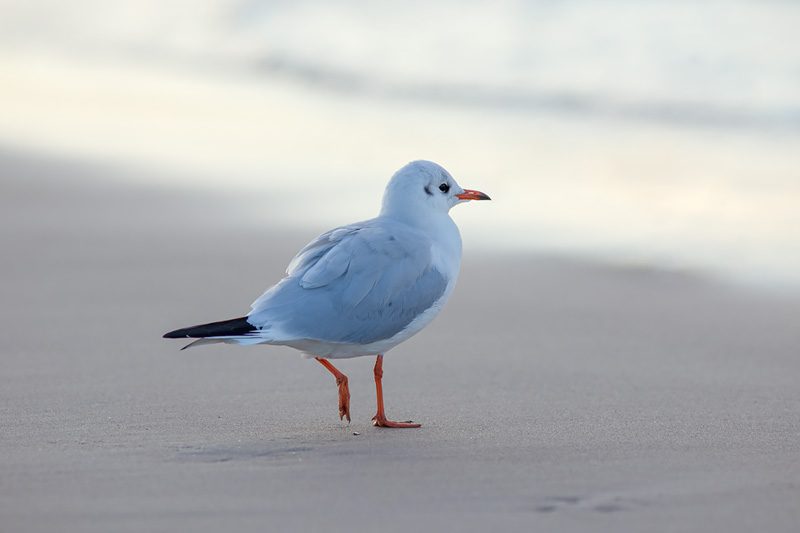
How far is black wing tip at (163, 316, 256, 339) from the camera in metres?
3.24

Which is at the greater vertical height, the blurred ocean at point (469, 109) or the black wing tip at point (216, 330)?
the blurred ocean at point (469, 109)

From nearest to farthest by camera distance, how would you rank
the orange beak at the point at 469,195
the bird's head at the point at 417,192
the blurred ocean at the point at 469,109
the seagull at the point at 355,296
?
the seagull at the point at 355,296, the bird's head at the point at 417,192, the orange beak at the point at 469,195, the blurred ocean at the point at 469,109

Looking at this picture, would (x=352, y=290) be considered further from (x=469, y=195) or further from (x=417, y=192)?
(x=469, y=195)

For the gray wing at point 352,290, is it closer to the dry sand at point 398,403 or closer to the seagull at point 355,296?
the seagull at point 355,296

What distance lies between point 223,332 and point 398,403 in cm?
101

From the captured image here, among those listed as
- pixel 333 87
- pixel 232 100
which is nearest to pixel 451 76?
pixel 333 87

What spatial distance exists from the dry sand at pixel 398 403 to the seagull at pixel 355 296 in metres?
0.31

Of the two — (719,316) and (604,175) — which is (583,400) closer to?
(719,316)

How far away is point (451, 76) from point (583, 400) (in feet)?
27.6

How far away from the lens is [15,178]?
796 cm

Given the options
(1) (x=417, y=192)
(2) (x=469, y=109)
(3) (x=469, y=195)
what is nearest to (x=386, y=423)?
(1) (x=417, y=192)

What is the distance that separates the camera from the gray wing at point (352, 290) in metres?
3.62

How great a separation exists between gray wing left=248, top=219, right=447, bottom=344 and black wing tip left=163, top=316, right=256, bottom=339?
0.08m

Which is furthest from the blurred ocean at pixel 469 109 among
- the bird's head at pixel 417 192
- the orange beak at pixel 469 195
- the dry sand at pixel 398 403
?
the bird's head at pixel 417 192
